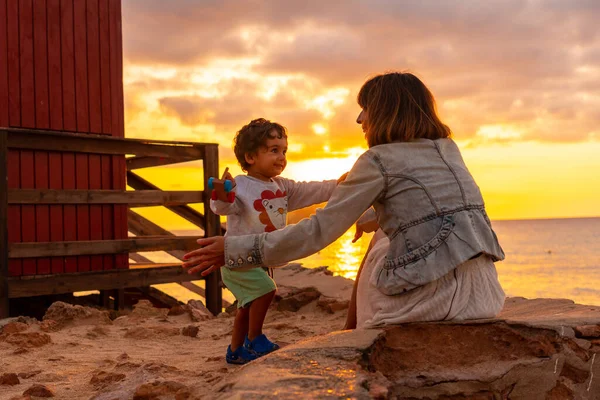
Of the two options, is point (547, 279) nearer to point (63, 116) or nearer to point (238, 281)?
point (63, 116)

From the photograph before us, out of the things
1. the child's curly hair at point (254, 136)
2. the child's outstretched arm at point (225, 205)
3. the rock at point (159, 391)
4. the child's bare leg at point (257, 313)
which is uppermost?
the child's curly hair at point (254, 136)

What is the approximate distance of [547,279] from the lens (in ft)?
98.0

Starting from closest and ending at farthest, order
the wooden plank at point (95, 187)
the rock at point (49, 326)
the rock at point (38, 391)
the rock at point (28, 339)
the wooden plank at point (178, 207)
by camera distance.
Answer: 1. the rock at point (38, 391)
2. the rock at point (28, 339)
3. the rock at point (49, 326)
4. the wooden plank at point (95, 187)
5. the wooden plank at point (178, 207)

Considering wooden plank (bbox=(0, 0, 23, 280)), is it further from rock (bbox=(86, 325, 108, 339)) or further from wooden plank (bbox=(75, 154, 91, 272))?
rock (bbox=(86, 325, 108, 339))

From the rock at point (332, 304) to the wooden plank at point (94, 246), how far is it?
2.52m

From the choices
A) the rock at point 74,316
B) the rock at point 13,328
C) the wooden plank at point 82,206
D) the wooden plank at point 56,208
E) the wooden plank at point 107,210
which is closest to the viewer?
the rock at point 13,328

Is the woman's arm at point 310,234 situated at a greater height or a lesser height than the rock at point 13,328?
greater

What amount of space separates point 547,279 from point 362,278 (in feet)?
95.5

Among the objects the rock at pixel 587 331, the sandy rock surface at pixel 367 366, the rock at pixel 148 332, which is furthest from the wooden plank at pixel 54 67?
the rock at pixel 587 331

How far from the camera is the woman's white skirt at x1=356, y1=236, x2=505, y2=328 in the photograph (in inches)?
110

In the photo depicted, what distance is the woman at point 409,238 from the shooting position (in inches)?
108

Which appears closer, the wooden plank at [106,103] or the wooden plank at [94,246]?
the wooden plank at [94,246]

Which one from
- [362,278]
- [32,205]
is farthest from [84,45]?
[362,278]

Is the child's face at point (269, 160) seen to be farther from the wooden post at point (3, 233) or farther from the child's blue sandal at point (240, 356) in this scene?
the wooden post at point (3, 233)
